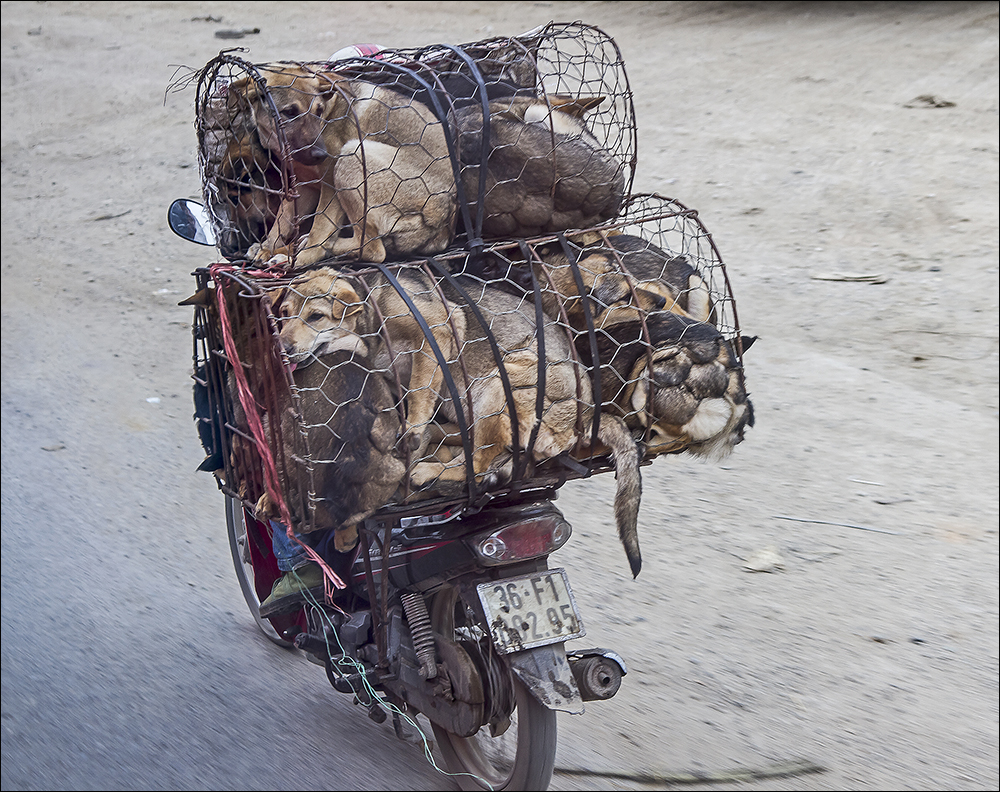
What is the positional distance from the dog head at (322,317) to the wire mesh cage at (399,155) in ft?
0.46

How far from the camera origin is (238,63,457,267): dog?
2.53 m

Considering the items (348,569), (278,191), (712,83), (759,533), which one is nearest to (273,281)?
(278,191)

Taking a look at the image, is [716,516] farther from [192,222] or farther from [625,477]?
[192,222]

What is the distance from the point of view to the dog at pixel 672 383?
8.05 ft

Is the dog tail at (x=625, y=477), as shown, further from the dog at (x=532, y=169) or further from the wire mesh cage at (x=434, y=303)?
the dog at (x=532, y=169)

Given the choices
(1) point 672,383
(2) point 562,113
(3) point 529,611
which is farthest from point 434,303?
(3) point 529,611

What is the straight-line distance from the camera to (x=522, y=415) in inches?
95.0

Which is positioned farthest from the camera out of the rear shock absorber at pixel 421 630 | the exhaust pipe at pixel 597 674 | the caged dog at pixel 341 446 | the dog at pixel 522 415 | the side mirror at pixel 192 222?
the side mirror at pixel 192 222

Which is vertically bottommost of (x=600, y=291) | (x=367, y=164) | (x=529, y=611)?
(x=529, y=611)

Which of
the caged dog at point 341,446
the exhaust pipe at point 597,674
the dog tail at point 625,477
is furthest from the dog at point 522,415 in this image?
the exhaust pipe at point 597,674

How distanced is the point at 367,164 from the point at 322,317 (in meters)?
0.46

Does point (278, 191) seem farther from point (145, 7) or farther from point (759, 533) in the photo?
point (145, 7)

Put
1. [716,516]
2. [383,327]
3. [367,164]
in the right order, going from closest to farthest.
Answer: [383,327] < [367,164] < [716,516]

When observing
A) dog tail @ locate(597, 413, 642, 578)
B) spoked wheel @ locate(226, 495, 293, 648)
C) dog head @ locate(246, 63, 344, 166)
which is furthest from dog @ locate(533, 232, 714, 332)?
spoked wheel @ locate(226, 495, 293, 648)
